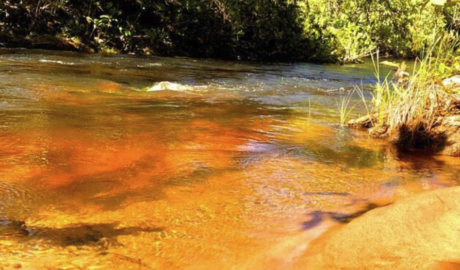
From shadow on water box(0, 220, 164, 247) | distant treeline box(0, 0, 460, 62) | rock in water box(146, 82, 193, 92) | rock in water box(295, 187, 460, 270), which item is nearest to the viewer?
rock in water box(295, 187, 460, 270)

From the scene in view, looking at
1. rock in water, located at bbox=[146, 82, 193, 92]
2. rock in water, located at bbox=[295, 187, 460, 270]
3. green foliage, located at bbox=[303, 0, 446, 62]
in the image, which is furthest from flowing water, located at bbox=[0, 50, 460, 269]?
green foliage, located at bbox=[303, 0, 446, 62]

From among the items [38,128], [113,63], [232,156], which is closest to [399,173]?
[232,156]

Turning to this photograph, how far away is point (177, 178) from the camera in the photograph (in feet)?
10.1

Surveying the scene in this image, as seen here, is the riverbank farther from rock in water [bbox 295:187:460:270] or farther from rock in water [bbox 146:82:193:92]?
rock in water [bbox 146:82:193:92]

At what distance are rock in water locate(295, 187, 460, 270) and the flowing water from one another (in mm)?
139

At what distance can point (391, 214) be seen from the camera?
2332 millimetres

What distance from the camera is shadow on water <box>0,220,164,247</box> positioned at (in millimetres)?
2068

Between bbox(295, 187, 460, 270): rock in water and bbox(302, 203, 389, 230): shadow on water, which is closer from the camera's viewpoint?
bbox(295, 187, 460, 270): rock in water

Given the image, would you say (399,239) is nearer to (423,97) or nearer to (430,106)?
(423,97)

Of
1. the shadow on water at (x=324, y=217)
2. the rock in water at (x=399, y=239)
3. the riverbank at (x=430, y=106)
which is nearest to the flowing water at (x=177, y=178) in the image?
the shadow on water at (x=324, y=217)

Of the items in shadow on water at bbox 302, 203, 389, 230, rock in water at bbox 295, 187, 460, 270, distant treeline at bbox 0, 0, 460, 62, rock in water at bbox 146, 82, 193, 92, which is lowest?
shadow on water at bbox 302, 203, 389, 230

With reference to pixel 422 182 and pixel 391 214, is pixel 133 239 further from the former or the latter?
pixel 422 182

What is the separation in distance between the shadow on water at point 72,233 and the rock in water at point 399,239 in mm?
881

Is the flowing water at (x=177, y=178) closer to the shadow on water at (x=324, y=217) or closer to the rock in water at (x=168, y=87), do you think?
the shadow on water at (x=324, y=217)
